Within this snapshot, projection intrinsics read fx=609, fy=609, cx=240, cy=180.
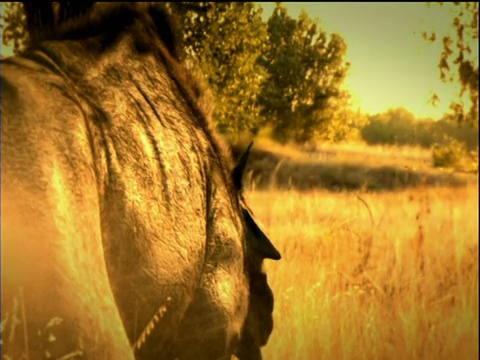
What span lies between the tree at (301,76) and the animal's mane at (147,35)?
91.1 ft

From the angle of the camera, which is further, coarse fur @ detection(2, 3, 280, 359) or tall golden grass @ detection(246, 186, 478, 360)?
tall golden grass @ detection(246, 186, 478, 360)

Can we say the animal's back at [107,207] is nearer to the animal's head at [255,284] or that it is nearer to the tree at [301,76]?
the animal's head at [255,284]

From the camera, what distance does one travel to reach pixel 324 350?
11.3 feet

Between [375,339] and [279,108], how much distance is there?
2820cm

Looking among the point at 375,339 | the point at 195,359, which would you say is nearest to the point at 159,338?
the point at 195,359

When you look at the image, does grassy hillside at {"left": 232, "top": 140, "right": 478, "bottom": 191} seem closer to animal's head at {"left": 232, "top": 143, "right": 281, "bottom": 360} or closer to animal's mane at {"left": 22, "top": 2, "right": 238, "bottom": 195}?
animal's head at {"left": 232, "top": 143, "right": 281, "bottom": 360}

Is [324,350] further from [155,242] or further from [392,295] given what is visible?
[155,242]

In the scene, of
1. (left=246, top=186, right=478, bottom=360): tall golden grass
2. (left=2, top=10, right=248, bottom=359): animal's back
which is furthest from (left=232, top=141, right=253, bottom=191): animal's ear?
(left=246, top=186, right=478, bottom=360): tall golden grass

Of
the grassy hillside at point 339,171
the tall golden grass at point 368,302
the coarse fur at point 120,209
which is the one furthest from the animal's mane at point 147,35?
the grassy hillside at point 339,171

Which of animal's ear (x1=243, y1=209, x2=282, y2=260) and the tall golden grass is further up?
animal's ear (x1=243, y1=209, x2=282, y2=260)

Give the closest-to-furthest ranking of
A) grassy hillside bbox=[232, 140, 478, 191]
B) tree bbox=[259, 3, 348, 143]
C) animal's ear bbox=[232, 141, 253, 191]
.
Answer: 1. animal's ear bbox=[232, 141, 253, 191]
2. grassy hillside bbox=[232, 140, 478, 191]
3. tree bbox=[259, 3, 348, 143]

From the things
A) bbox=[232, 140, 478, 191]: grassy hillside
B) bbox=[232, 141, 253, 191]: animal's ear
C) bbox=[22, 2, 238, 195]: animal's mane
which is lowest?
bbox=[232, 140, 478, 191]: grassy hillside

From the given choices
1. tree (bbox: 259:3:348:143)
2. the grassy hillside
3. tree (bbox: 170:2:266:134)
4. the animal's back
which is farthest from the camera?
tree (bbox: 259:3:348:143)

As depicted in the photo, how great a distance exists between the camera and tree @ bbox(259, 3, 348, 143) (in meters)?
32.4
